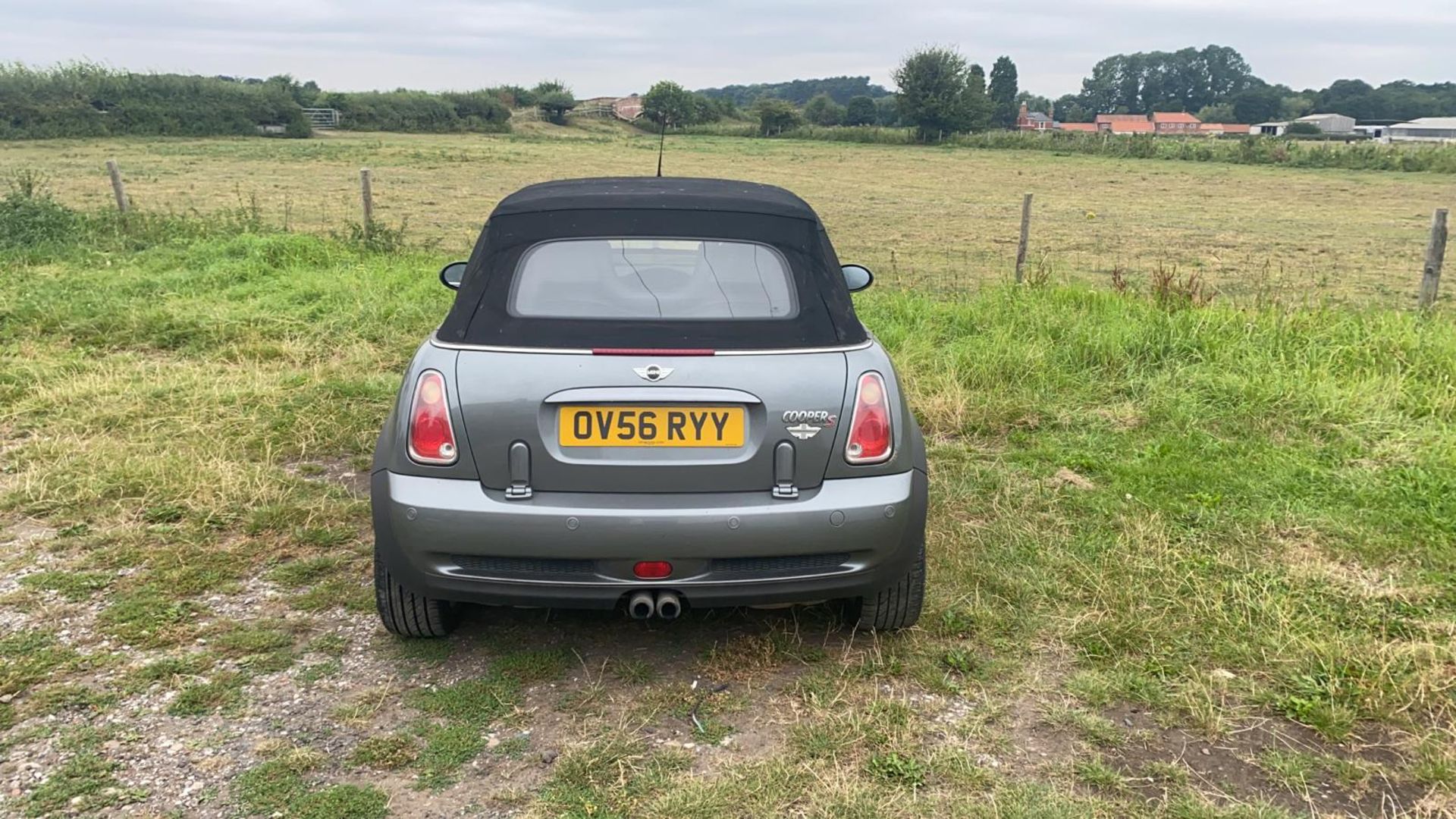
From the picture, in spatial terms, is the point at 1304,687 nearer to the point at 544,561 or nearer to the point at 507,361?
the point at 544,561

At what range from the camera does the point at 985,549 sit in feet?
12.7

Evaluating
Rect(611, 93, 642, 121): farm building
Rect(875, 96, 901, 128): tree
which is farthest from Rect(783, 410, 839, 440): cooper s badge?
Rect(875, 96, 901, 128): tree

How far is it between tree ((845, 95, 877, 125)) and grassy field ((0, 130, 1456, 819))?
88179 millimetres

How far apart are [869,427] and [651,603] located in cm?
79

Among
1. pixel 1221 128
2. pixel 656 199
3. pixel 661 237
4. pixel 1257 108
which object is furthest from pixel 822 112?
pixel 661 237

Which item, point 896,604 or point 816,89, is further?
point 816,89

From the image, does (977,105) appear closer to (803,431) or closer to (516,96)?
(516,96)

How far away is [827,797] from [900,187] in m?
29.9

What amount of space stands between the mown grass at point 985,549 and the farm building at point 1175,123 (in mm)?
108541

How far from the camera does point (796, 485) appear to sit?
2676 millimetres

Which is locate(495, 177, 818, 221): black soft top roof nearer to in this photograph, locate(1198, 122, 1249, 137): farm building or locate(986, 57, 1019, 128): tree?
locate(1198, 122, 1249, 137): farm building

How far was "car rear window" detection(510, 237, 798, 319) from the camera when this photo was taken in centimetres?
290

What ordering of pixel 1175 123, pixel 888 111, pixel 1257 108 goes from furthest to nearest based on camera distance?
pixel 1257 108, pixel 1175 123, pixel 888 111

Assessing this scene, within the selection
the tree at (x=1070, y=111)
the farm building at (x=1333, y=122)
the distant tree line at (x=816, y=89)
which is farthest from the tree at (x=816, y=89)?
the farm building at (x=1333, y=122)
